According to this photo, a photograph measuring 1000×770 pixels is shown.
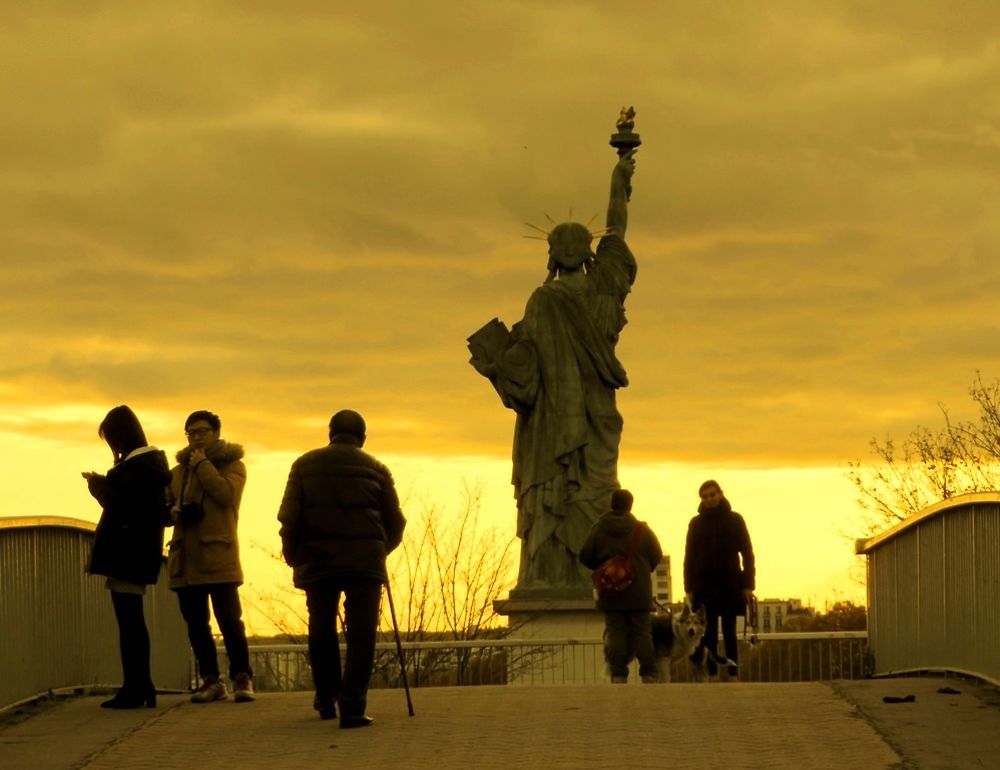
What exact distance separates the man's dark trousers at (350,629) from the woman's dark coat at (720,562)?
22.0ft

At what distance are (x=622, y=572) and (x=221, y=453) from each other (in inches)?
175

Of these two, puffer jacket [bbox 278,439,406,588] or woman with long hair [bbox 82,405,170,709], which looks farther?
woman with long hair [bbox 82,405,170,709]

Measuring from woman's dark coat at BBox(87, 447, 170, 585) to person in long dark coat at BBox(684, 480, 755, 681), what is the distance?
21.1 ft

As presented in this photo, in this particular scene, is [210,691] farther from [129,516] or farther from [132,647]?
[129,516]

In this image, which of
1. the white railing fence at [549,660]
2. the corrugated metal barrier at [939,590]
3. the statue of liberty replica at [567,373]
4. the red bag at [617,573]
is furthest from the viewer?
the statue of liberty replica at [567,373]

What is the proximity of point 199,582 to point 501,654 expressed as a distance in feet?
47.7

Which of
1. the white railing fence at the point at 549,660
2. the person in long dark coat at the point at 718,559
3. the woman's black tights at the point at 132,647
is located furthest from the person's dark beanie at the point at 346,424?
the white railing fence at the point at 549,660

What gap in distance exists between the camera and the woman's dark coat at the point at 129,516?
667 inches

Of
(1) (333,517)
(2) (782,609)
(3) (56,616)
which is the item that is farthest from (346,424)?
(2) (782,609)

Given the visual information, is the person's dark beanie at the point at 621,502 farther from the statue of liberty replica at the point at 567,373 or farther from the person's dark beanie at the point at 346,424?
the statue of liberty replica at the point at 567,373

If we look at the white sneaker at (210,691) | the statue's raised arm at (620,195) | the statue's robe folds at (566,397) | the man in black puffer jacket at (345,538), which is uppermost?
the statue's raised arm at (620,195)

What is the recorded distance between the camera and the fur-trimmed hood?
17250 mm

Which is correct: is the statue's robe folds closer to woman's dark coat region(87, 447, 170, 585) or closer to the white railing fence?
the white railing fence

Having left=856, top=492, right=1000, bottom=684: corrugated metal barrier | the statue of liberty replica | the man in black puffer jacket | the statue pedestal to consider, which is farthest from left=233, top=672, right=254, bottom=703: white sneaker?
the statue of liberty replica
